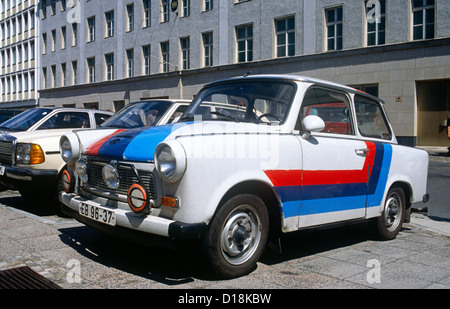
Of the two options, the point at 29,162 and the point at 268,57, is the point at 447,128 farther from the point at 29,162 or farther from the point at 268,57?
the point at 29,162

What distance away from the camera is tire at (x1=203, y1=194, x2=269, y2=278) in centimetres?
387

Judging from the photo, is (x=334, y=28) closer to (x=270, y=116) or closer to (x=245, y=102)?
(x=245, y=102)

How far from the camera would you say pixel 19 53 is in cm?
5284

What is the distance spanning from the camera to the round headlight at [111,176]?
425cm

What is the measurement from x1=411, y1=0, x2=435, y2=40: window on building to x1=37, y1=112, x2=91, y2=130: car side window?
17.1 meters

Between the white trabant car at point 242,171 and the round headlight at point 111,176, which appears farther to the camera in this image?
the round headlight at point 111,176

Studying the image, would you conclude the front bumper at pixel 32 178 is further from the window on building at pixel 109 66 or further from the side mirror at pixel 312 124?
the window on building at pixel 109 66

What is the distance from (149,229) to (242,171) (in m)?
0.92

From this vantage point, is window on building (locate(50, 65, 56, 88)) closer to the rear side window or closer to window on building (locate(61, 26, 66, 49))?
window on building (locate(61, 26, 66, 49))

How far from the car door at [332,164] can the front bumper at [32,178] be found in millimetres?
3910

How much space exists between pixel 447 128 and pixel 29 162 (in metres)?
19.1

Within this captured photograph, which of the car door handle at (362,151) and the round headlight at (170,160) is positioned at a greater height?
the round headlight at (170,160)

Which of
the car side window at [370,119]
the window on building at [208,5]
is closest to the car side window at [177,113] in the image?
the car side window at [370,119]
